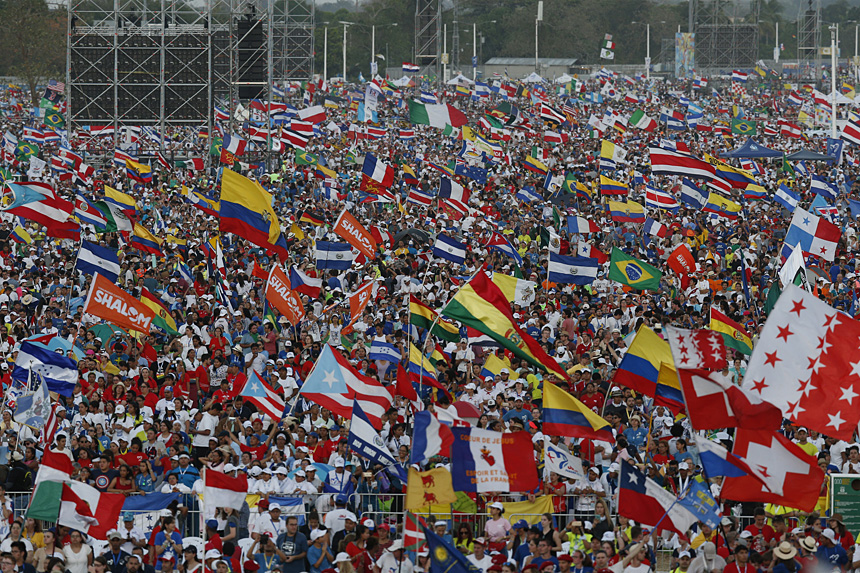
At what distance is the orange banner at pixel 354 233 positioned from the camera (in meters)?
23.2

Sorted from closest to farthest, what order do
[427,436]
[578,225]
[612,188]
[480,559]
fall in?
[480,559] < [427,436] < [578,225] < [612,188]

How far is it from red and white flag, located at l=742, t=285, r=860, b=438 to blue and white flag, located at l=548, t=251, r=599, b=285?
1107cm

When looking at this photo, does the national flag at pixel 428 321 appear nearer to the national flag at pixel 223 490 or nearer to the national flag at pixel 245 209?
the national flag at pixel 245 209

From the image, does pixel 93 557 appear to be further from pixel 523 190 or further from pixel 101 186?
pixel 101 186

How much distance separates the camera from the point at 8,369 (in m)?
18.0

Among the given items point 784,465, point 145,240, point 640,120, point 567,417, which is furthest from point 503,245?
point 640,120

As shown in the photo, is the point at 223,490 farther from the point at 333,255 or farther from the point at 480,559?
the point at 333,255

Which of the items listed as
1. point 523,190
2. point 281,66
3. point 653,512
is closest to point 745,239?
point 523,190

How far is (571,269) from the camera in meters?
22.0

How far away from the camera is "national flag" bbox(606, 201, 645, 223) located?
2883cm

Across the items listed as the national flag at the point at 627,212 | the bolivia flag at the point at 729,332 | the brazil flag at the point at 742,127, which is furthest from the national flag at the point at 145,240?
the brazil flag at the point at 742,127

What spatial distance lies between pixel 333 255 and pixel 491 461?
11.4 meters

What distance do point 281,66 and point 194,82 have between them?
33180 millimetres

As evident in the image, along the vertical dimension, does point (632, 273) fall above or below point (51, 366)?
above
